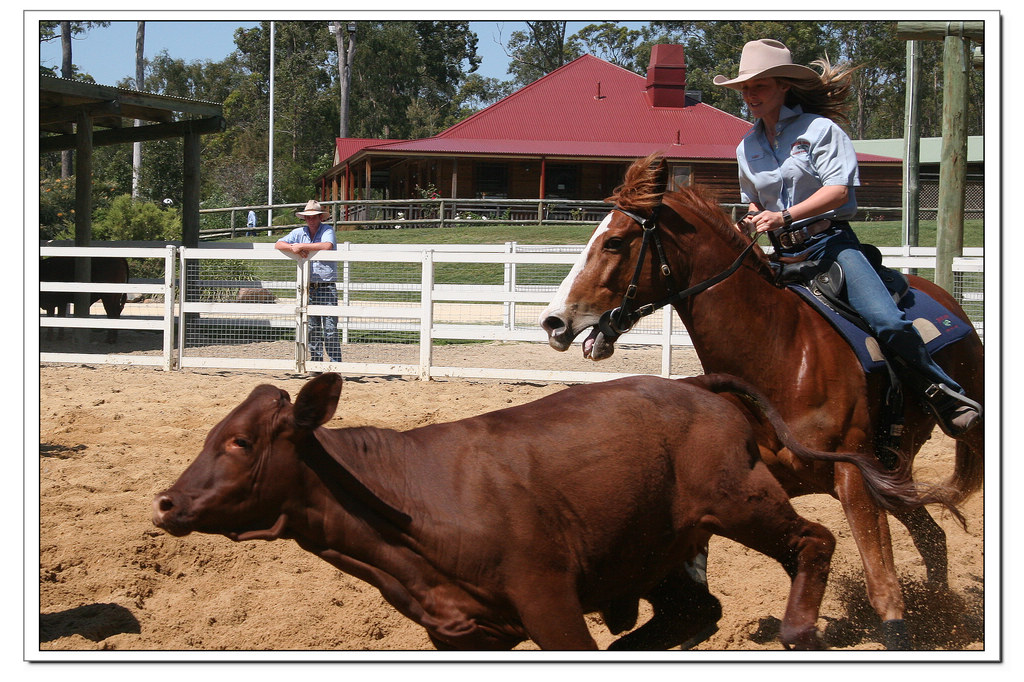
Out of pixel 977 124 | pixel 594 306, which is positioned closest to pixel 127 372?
pixel 594 306

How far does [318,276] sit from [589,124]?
2707 centimetres

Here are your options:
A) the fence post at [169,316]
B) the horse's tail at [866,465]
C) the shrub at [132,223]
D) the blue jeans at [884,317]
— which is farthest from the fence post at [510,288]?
the shrub at [132,223]

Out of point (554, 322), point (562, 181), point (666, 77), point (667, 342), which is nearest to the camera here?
point (554, 322)

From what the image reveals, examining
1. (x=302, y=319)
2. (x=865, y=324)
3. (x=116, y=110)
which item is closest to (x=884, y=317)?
(x=865, y=324)

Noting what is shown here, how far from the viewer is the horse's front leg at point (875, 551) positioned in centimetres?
382

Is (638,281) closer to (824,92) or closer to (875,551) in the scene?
(824,92)

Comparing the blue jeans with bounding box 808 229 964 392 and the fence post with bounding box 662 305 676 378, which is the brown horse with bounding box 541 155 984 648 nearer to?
the blue jeans with bounding box 808 229 964 392

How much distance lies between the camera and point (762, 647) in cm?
428

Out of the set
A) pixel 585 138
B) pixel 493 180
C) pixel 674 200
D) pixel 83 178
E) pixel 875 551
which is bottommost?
pixel 875 551

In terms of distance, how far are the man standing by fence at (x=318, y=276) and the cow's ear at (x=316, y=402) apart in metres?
8.00

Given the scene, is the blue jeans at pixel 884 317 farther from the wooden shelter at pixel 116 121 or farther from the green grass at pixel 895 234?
the green grass at pixel 895 234

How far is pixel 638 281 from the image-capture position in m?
4.37
